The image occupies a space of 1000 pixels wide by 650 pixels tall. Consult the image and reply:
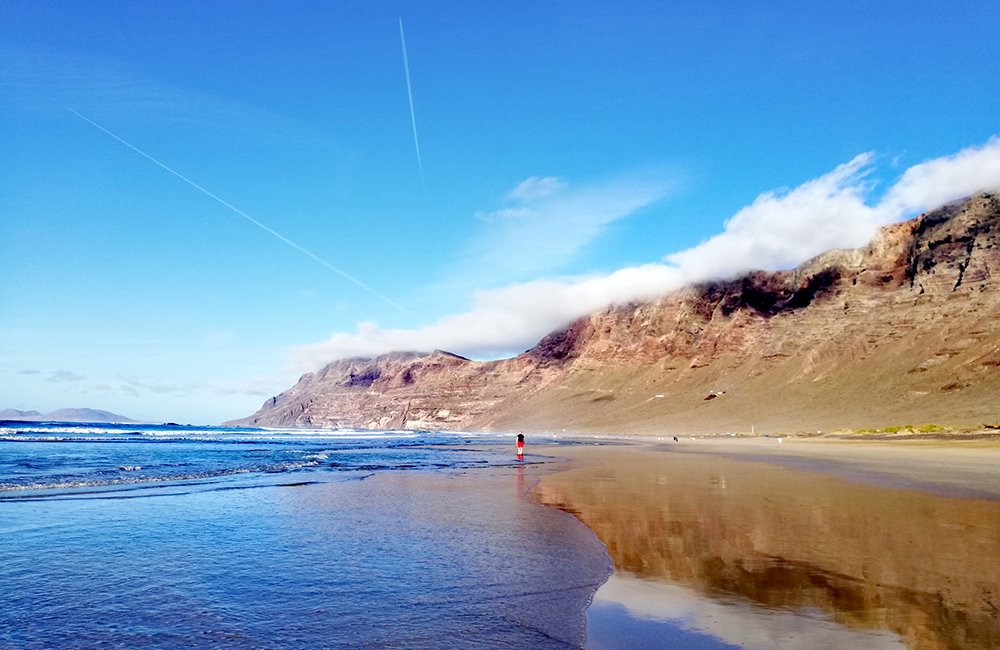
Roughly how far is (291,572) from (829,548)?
8.14 m

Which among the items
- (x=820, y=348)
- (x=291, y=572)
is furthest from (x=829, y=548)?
(x=820, y=348)

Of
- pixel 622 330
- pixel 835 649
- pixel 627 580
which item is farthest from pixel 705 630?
pixel 622 330

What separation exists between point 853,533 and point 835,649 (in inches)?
254

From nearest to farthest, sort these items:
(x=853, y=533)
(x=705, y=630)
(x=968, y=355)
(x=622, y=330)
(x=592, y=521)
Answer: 1. (x=705, y=630)
2. (x=853, y=533)
3. (x=592, y=521)
4. (x=968, y=355)
5. (x=622, y=330)

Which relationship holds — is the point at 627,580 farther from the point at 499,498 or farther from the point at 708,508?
the point at 499,498

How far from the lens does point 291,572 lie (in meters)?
7.80

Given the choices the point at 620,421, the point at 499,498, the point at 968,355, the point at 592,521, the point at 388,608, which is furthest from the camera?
the point at 620,421

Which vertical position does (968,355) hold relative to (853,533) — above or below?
above

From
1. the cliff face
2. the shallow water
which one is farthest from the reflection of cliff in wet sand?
the cliff face

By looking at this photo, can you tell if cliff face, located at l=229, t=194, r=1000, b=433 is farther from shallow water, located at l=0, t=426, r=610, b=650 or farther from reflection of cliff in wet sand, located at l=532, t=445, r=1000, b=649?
shallow water, located at l=0, t=426, r=610, b=650

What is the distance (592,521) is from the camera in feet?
40.6

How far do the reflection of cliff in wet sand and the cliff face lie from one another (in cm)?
7313

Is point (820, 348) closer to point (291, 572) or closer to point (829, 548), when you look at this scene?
point (829, 548)

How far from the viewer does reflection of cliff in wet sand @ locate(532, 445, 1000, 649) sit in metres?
6.08
